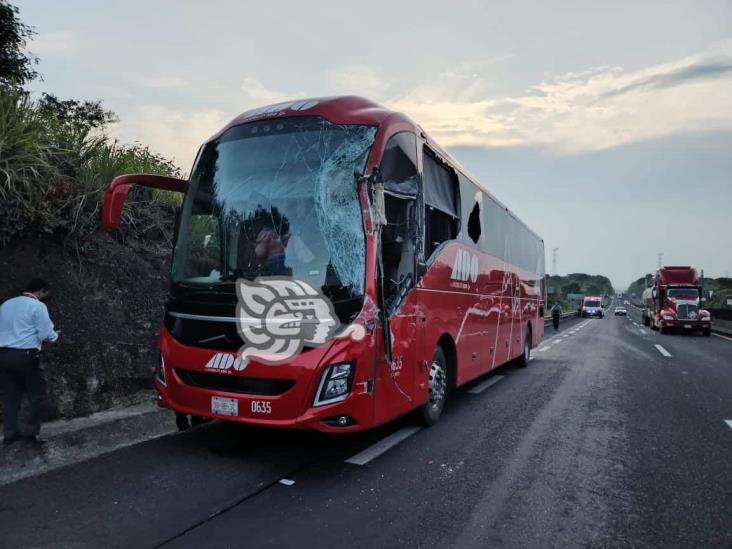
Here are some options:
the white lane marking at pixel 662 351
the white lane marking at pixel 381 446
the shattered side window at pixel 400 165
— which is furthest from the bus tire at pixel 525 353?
the shattered side window at pixel 400 165

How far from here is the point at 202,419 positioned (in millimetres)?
5184

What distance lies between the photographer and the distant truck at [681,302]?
26.0 metres

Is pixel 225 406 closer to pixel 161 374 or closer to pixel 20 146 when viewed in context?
pixel 161 374

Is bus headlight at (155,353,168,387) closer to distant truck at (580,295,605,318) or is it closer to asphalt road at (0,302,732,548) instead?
asphalt road at (0,302,732,548)

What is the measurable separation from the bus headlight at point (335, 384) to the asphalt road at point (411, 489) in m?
0.69

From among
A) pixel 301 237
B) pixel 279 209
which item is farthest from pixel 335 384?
pixel 279 209

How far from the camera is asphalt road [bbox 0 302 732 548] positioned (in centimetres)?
341

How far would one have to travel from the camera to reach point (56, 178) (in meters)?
6.97

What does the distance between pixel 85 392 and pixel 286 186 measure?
347 cm

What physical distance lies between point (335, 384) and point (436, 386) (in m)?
2.15

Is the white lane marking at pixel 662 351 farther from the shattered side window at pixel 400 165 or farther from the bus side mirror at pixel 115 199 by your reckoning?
the bus side mirror at pixel 115 199

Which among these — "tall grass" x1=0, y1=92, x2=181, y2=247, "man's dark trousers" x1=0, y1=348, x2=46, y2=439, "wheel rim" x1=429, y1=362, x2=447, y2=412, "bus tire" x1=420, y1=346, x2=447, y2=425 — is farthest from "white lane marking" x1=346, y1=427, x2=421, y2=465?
"tall grass" x1=0, y1=92, x2=181, y2=247

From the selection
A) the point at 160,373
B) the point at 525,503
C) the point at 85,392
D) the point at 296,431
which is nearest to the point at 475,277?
the point at 296,431

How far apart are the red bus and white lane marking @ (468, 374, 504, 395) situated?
3237 mm
